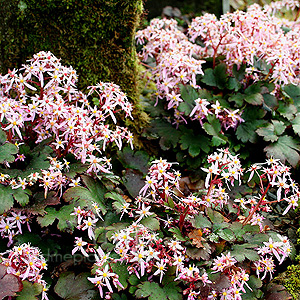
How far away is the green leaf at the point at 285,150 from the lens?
108 inches

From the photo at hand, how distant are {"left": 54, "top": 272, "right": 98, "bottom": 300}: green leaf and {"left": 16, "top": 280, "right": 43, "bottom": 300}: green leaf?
22cm

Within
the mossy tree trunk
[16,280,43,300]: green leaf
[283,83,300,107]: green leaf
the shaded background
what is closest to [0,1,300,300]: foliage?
[16,280,43,300]: green leaf

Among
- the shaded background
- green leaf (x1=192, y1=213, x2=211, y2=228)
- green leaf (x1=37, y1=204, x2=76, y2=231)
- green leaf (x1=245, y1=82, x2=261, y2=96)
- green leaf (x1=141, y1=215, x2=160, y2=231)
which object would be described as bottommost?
green leaf (x1=37, y1=204, x2=76, y2=231)

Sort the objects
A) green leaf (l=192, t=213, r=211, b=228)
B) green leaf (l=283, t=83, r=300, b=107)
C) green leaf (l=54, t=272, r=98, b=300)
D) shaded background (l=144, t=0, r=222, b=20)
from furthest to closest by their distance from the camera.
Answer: shaded background (l=144, t=0, r=222, b=20)
green leaf (l=283, t=83, r=300, b=107)
green leaf (l=192, t=213, r=211, b=228)
green leaf (l=54, t=272, r=98, b=300)

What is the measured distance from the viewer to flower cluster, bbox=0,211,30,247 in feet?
6.57

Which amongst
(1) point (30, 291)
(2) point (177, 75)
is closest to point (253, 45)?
(2) point (177, 75)

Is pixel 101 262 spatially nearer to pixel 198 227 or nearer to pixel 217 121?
pixel 198 227

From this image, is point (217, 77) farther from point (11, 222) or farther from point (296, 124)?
point (11, 222)

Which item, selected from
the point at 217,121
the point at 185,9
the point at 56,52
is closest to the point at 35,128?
the point at 56,52

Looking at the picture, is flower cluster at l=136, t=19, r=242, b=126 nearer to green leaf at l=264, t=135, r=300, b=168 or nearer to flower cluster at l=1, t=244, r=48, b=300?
green leaf at l=264, t=135, r=300, b=168

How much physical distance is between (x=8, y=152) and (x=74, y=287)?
0.89 metres

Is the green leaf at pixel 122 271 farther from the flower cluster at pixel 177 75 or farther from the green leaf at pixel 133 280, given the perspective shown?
the flower cluster at pixel 177 75

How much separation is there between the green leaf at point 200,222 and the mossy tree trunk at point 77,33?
1.53m

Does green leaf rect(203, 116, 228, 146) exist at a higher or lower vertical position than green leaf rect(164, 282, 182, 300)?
higher
